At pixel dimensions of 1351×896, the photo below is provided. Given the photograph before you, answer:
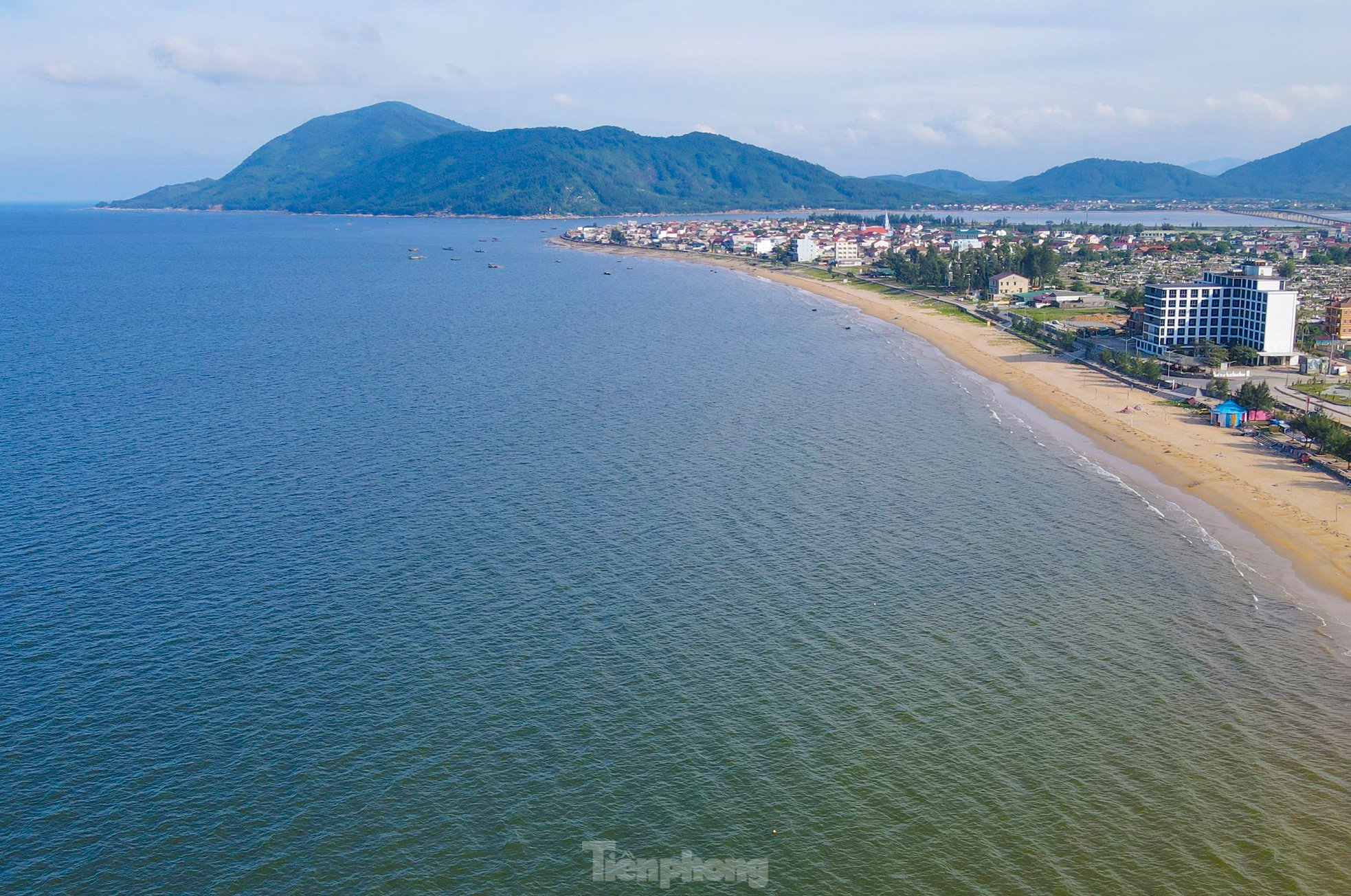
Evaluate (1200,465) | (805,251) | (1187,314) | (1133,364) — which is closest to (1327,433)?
(1200,465)

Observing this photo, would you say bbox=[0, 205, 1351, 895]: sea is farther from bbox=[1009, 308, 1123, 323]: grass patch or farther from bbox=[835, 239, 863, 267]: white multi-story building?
bbox=[835, 239, 863, 267]: white multi-story building

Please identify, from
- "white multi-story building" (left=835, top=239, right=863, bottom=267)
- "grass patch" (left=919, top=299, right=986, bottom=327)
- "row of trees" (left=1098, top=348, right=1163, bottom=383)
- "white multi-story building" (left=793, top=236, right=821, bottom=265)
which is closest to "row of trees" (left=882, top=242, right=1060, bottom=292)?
"grass patch" (left=919, top=299, right=986, bottom=327)

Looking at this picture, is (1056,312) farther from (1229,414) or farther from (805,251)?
(805,251)

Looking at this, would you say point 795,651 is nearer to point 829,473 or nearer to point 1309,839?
point 1309,839

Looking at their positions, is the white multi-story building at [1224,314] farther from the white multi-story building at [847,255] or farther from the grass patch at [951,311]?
the white multi-story building at [847,255]

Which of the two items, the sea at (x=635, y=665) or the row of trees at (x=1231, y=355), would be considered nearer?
the sea at (x=635, y=665)

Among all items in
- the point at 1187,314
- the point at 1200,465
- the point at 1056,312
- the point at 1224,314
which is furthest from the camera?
the point at 1056,312

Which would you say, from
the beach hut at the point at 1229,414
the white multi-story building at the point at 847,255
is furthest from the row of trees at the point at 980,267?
the beach hut at the point at 1229,414
